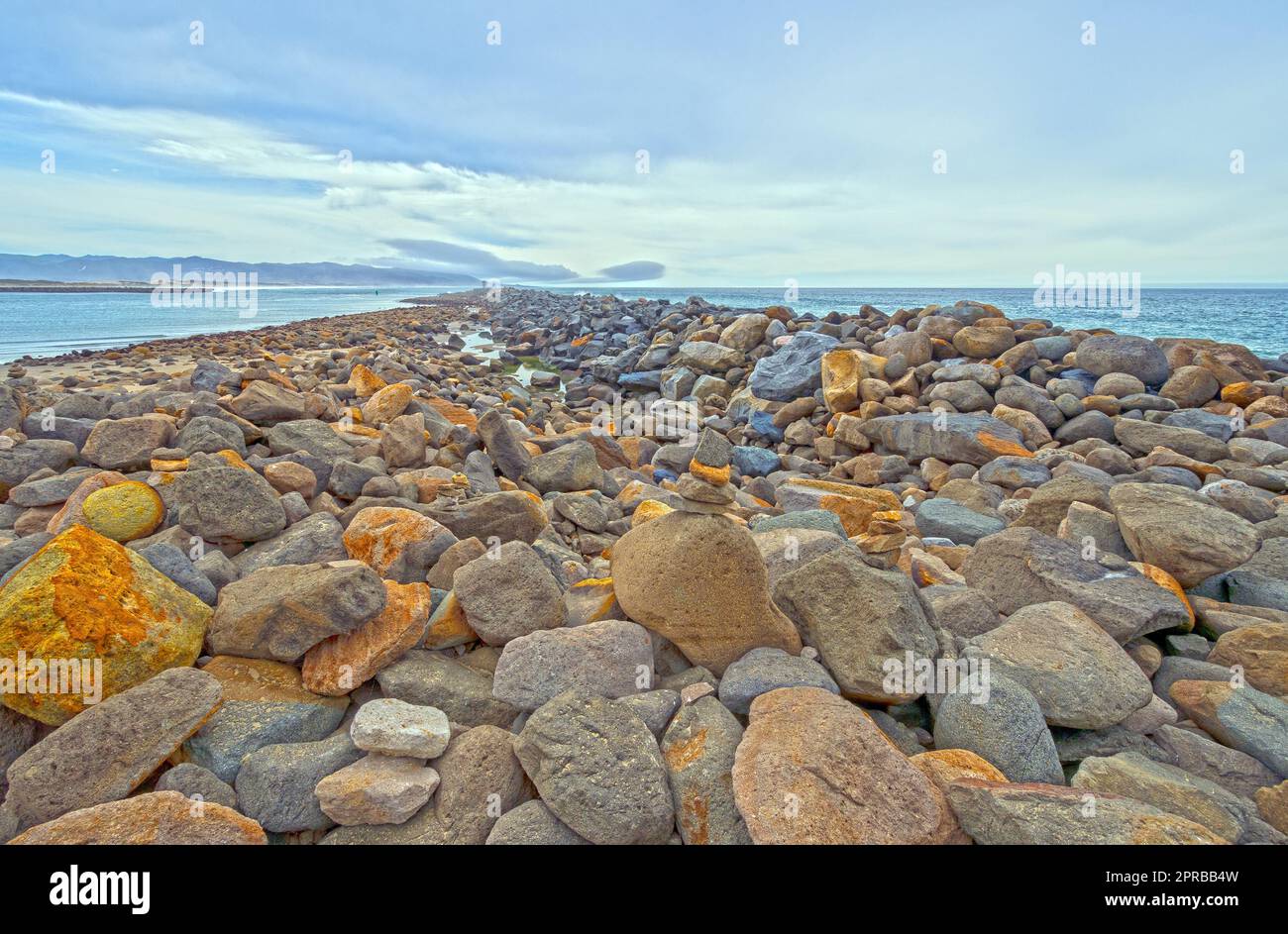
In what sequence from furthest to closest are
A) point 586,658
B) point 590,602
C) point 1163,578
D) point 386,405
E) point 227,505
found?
1. point 386,405
2. point 1163,578
3. point 227,505
4. point 590,602
5. point 586,658

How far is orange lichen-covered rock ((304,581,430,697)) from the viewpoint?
10.5 ft

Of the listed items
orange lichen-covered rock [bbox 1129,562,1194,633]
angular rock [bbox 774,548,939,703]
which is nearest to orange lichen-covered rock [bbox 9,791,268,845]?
angular rock [bbox 774,548,939,703]

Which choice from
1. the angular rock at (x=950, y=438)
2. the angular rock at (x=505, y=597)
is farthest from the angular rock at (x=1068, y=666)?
the angular rock at (x=950, y=438)

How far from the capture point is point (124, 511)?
429cm

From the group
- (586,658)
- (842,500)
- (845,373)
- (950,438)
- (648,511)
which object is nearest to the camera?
(586,658)

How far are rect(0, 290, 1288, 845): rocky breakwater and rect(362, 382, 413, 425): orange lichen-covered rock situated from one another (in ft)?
5.05

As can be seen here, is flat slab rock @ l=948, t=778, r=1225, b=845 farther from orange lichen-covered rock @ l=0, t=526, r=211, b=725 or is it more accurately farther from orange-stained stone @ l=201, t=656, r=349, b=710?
orange lichen-covered rock @ l=0, t=526, r=211, b=725

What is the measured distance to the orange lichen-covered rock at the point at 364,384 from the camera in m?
9.08

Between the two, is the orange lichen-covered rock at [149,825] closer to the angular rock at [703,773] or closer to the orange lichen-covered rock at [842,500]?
the angular rock at [703,773]

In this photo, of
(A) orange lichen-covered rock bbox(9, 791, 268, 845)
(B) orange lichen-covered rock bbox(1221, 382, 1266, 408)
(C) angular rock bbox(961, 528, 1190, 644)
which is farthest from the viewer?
(B) orange lichen-covered rock bbox(1221, 382, 1266, 408)

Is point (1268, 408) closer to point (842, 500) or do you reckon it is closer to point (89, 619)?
point (842, 500)

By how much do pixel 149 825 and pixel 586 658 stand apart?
5.93 feet

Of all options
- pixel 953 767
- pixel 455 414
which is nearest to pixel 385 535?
pixel 953 767

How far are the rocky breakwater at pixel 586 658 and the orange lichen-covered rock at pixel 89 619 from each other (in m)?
0.01
